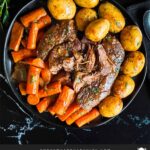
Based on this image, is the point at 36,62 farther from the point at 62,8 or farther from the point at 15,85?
the point at 62,8

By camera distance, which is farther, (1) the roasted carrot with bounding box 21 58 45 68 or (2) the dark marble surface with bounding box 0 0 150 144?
(2) the dark marble surface with bounding box 0 0 150 144

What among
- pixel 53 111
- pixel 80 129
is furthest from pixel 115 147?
pixel 53 111

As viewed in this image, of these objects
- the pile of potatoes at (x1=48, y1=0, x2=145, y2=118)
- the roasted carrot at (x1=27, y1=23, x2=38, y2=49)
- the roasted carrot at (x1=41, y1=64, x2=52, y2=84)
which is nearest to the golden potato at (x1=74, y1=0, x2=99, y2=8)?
the pile of potatoes at (x1=48, y1=0, x2=145, y2=118)

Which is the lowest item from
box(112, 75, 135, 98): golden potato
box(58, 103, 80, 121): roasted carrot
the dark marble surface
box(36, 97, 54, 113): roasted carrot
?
the dark marble surface

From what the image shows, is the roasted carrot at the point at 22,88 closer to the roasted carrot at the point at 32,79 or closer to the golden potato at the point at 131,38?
the roasted carrot at the point at 32,79

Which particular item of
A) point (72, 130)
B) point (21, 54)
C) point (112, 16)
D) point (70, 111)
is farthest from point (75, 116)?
point (112, 16)

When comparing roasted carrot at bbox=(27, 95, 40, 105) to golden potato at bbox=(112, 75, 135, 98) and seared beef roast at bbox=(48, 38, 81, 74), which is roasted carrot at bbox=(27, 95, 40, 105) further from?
golden potato at bbox=(112, 75, 135, 98)
